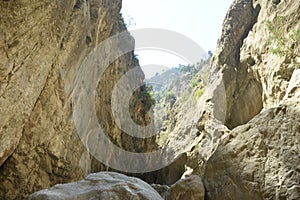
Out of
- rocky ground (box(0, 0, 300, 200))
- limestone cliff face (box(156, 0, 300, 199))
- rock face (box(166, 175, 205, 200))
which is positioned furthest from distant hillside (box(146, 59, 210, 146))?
rock face (box(166, 175, 205, 200))

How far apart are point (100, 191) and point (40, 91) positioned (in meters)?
5.08

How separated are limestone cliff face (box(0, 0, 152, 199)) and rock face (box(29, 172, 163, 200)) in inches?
119

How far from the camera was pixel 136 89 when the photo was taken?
80.9 feet

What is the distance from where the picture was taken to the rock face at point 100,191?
17.2ft

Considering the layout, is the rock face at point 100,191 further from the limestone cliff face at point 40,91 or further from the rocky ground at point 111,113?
the limestone cliff face at point 40,91

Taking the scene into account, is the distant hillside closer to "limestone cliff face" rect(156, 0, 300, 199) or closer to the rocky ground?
"limestone cliff face" rect(156, 0, 300, 199)

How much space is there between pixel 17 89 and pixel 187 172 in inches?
Result: 517

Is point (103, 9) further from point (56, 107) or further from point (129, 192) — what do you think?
point (129, 192)

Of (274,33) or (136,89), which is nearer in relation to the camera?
(274,33)

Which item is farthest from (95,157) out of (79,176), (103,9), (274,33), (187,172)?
(274,33)

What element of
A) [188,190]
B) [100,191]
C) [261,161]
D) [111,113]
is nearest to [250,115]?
[111,113]

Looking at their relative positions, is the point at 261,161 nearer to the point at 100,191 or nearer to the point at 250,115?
the point at 100,191

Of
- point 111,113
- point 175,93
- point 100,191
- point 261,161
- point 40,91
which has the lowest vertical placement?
point 100,191

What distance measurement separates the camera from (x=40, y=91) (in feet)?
30.6
